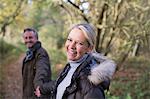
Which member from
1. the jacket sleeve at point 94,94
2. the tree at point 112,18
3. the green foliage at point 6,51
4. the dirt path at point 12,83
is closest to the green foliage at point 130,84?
the tree at point 112,18

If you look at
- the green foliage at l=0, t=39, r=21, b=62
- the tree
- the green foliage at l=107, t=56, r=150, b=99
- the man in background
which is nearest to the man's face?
the man in background

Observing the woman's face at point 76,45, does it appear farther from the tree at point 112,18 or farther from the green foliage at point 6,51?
the green foliage at point 6,51

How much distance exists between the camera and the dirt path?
1496 cm

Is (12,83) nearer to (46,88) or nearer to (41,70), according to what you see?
(41,70)

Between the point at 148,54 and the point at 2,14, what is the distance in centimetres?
1430

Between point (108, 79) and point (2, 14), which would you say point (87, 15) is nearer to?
point (2, 14)

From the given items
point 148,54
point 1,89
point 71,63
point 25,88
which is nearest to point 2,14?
point 1,89

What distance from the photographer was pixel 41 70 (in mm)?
5680

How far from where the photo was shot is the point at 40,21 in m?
53.3

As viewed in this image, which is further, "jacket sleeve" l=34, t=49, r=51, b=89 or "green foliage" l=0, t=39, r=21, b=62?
"green foliage" l=0, t=39, r=21, b=62

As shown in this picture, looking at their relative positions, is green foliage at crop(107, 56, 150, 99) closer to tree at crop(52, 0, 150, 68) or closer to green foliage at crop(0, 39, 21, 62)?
A: tree at crop(52, 0, 150, 68)

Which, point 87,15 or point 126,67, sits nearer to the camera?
point 87,15

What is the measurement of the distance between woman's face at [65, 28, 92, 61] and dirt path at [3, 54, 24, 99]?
36.7 feet

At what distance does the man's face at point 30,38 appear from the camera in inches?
236
